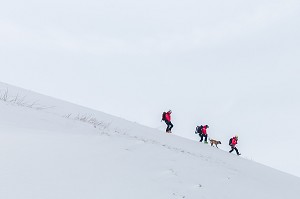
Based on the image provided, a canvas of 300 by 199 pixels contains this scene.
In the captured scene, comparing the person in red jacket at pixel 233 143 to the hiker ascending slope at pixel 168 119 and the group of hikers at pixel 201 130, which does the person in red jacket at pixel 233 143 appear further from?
the hiker ascending slope at pixel 168 119

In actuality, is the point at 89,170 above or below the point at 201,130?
below

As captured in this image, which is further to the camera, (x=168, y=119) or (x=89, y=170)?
(x=168, y=119)

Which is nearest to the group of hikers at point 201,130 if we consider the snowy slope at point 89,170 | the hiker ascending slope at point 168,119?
the hiker ascending slope at point 168,119

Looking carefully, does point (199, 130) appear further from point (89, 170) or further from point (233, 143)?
point (89, 170)

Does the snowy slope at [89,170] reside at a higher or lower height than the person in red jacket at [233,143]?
lower

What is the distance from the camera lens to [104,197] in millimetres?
4082

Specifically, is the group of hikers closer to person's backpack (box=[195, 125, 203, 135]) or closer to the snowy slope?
person's backpack (box=[195, 125, 203, 135])

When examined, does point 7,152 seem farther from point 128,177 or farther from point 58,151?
point 128,177

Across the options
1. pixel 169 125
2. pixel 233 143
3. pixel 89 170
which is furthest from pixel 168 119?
pixel 89 170

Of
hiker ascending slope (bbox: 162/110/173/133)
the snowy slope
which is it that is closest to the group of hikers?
hiker ascending slope (bbox: 162/110/173/133)

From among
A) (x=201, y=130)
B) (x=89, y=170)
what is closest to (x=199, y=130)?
(x=201, y=130)

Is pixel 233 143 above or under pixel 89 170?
above

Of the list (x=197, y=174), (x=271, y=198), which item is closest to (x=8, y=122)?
(x=197, y=174)

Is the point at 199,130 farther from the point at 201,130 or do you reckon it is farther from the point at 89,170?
the point at 89,170
